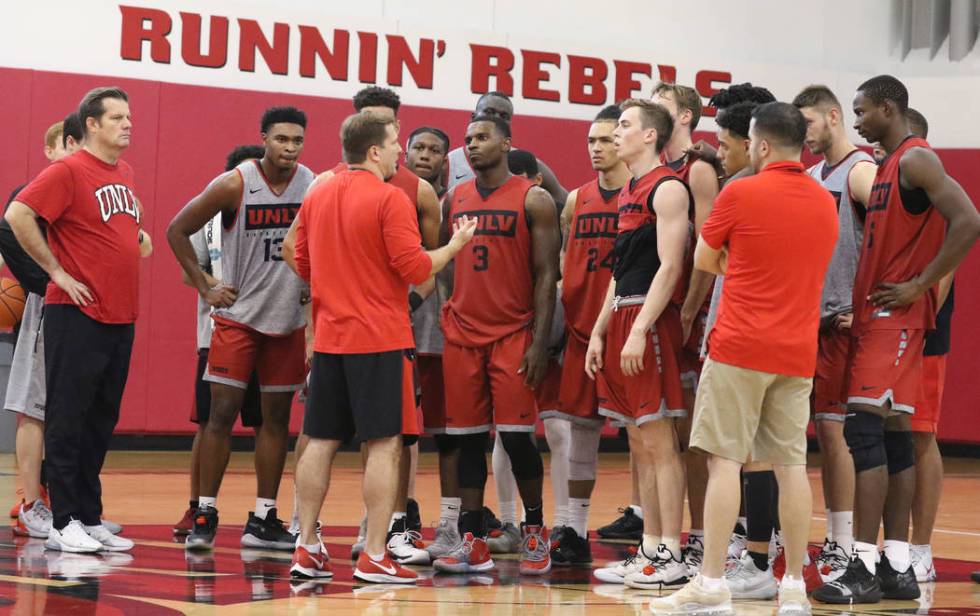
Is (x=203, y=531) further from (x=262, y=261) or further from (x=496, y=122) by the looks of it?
(x=496, y=122)

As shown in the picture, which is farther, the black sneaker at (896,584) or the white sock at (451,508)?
the white sock at (451,508)

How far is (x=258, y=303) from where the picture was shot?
20.7 ft

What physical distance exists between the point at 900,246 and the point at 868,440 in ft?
2.52

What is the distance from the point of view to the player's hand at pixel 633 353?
17.2 ft

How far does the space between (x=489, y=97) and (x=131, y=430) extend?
4.92 m

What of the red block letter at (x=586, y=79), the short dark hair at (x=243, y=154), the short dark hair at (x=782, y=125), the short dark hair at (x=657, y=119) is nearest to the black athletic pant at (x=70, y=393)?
the short dark hair at (x=243, y=154)

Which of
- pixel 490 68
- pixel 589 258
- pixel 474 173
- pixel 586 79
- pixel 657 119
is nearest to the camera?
pixel 657 119

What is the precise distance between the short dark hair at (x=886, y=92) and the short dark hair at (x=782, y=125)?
0.72m

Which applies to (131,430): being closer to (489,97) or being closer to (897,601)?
(489,97)

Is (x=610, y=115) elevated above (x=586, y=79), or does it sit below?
below

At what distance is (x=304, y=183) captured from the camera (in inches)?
253

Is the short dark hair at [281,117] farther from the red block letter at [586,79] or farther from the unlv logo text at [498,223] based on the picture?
the red block letter at [586,79]

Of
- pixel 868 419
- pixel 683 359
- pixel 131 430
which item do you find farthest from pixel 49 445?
pixel 131 430

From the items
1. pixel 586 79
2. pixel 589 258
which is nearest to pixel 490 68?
pixel 586 79
